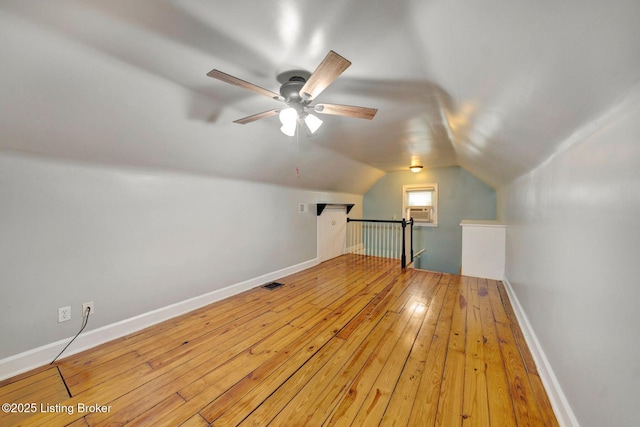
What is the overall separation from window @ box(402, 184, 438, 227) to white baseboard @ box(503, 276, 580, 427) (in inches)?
140

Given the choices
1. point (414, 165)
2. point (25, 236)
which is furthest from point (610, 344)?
point (414, 165)

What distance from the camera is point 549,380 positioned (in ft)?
5.02

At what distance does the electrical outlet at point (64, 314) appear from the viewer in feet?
6.39

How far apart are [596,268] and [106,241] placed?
11.6 feet

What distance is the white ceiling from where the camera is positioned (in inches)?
34.2

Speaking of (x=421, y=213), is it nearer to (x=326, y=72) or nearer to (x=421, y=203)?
(x=421, y=203)

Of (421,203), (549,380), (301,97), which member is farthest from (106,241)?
(421,203)

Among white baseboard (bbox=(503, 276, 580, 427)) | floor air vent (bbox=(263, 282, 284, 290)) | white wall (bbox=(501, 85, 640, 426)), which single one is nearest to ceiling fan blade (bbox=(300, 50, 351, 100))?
white wall (bbox=(501, 85, 640, 426))

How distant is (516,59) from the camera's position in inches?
41.3

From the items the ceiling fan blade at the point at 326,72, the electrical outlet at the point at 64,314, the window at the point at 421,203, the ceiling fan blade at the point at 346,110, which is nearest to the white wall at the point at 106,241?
the electrical outlet at the point at 64,314

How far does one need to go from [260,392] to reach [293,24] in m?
2.36

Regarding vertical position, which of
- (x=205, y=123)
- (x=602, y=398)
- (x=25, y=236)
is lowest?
(x=602, y=398)

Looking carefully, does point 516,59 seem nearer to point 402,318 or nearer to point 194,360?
point 402,318

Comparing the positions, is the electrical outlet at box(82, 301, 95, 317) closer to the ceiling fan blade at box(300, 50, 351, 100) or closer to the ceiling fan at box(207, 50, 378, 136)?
the ceiling fan at box(207, 50, 378, 136)
